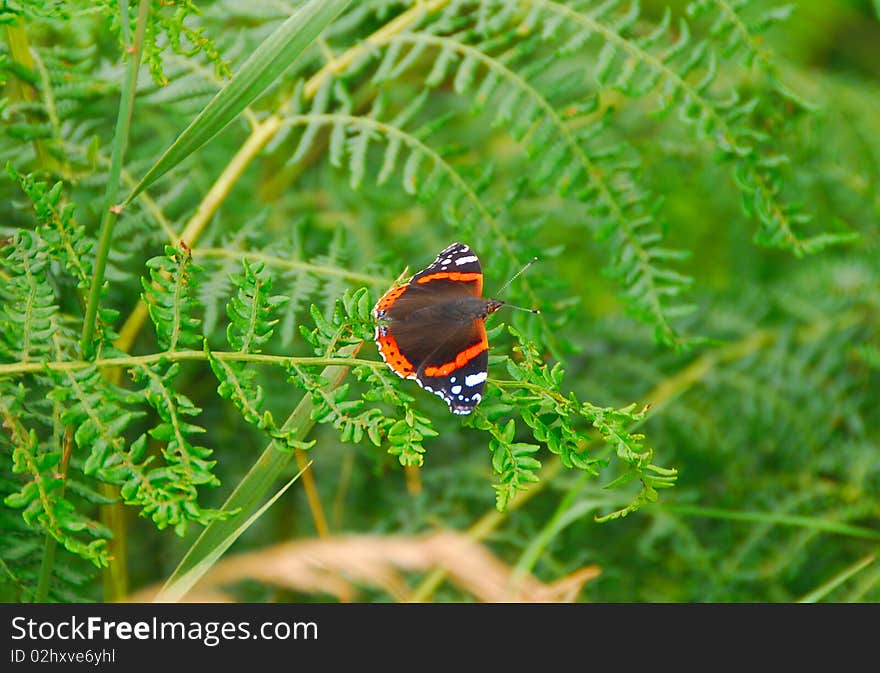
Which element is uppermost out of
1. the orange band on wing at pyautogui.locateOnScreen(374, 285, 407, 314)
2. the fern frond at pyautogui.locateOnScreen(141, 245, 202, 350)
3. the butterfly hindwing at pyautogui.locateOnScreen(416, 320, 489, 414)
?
the orange band on wing at pyautogui.locateOnScreen(374, 285, 407, 314)

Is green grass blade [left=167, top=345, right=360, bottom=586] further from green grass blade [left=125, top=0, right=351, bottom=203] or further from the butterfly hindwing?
green grass blade [left=125, top=0, right=351, bottom=203]

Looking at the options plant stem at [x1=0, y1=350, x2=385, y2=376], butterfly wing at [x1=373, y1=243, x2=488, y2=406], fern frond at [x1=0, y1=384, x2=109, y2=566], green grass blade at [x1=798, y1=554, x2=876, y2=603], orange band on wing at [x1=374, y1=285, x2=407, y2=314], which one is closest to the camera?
fern frond at [x1=0, y1=384, x2=109, y2=566]

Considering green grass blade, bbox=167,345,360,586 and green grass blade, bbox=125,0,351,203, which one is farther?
green grass blade, bbox=167,345,360,586

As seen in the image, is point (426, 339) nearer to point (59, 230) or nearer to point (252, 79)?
point (252, 79)

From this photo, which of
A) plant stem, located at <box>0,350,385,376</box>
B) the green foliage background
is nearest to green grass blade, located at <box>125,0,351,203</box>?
the green foliage background

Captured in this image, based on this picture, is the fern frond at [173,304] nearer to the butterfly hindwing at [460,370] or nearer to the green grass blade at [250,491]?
the green grass blade at [250,491]

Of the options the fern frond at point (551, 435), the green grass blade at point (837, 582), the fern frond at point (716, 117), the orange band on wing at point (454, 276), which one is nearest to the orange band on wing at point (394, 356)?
the fern frond at point (551, 435)

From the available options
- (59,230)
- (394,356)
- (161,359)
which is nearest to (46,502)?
(161,359)

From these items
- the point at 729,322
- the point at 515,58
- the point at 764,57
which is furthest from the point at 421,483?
the point at 764,57
